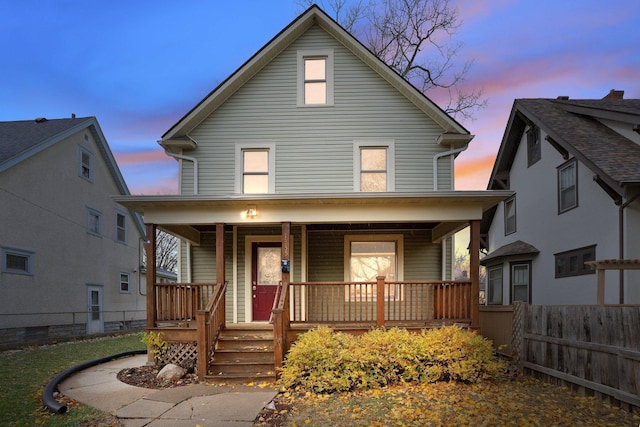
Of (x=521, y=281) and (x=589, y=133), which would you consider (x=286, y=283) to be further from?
(x=521, y=281)

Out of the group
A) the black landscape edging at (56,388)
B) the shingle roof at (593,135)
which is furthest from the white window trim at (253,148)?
the shingle roof at (593,135)

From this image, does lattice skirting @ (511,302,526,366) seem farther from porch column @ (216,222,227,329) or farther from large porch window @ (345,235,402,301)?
porch column @ (216,222,227,329)

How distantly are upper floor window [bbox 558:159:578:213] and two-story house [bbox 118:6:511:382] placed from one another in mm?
3542

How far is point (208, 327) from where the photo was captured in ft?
26.0

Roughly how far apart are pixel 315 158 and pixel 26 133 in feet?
38.3

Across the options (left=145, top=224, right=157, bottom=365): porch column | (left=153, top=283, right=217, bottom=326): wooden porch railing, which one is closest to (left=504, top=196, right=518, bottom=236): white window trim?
(left=153, top=283, right=217, bottom=326): wooden porch railing

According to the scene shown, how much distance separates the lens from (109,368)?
8.98 m

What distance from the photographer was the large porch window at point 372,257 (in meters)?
11.1

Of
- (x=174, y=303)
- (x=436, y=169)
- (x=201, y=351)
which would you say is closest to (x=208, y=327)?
(x=201, y=351)

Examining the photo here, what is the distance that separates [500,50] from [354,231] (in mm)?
10243

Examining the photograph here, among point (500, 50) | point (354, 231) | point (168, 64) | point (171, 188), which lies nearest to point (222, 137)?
point (354, 231)

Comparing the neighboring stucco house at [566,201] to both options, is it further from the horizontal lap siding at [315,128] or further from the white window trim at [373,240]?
the white window trim at [373,240]

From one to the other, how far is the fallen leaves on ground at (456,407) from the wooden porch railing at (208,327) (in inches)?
73.0

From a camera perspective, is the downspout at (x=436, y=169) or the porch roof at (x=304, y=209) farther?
the downspout at (x=436, y=169)
